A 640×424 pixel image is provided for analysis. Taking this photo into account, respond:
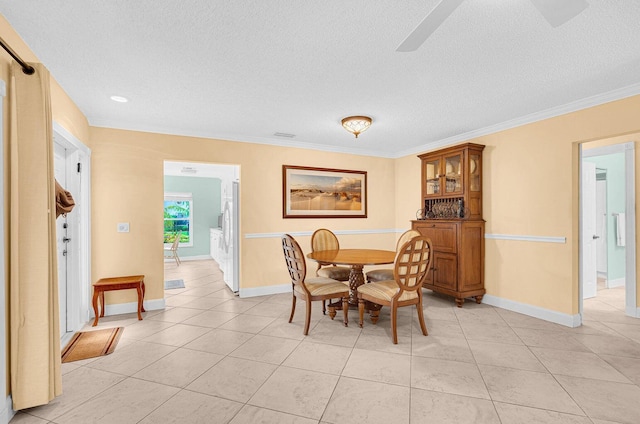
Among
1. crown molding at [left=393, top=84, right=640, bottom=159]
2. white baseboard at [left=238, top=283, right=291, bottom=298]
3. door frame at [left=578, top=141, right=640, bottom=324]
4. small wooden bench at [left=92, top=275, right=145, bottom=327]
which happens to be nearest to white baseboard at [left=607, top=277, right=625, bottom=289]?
door frame at [left=578, top=141, right=640, bottom=324]

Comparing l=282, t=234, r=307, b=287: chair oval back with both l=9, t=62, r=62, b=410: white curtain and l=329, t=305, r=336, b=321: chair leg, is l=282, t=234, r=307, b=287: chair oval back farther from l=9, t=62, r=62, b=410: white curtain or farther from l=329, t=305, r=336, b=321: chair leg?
l=9, t=62, r=62, b=410: white curtain

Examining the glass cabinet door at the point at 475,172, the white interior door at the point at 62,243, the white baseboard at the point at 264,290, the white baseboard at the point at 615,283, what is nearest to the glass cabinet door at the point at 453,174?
the glass cabinet door at the point at 475,172

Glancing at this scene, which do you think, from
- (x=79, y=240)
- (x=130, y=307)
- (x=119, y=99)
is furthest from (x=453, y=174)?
(x=79, y=240)

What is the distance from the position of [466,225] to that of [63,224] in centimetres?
466

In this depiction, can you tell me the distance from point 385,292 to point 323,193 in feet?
8.22

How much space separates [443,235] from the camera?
4.30 meters

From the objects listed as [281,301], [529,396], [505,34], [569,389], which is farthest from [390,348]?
[505,34]

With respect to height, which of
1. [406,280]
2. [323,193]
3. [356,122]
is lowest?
[406,280]

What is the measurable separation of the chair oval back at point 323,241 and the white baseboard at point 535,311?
2.19 metres

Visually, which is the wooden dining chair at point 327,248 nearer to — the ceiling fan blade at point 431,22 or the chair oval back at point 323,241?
the chair oval back at point 323,241

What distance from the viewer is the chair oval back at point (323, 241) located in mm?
4516

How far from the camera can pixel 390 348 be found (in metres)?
2.86

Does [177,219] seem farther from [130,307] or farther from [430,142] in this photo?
[430,142]

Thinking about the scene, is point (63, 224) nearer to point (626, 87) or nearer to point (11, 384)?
point (11, 384)
